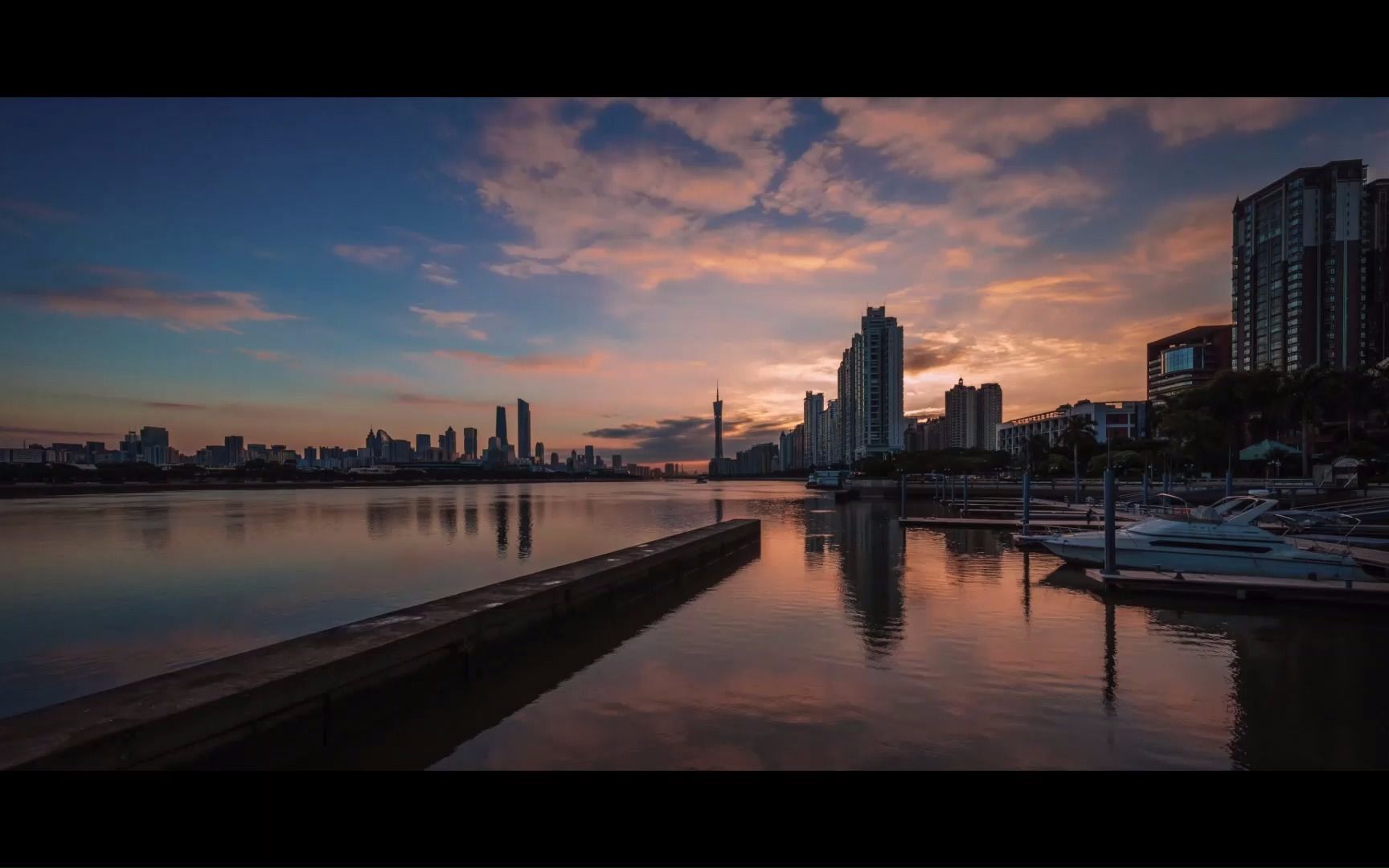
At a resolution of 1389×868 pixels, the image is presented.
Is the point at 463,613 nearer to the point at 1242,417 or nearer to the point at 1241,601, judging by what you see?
the point at 1241,601

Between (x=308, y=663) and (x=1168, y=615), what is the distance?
17.0 m

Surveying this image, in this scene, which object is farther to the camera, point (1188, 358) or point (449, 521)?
point (1188, 358)

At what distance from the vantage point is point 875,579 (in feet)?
66.1

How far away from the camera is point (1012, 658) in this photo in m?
11.8

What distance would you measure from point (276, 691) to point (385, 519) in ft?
146

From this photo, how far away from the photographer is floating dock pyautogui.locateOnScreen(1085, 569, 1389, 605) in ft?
50.4

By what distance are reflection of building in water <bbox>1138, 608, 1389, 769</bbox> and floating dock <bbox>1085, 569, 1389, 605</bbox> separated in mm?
633

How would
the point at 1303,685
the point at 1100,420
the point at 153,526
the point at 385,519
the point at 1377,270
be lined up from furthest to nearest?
the point at 1100,420, the point at 1377,270, the point at 385,519, the point at 153,526, the point at 1303,685

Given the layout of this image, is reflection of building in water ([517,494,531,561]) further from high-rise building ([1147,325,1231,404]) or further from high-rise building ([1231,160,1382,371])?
high-rise building ([1147,325,1231,404])

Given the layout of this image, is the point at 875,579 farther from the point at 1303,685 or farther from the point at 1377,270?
the point at 1377,270

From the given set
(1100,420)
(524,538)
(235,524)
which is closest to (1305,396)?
(524,538)

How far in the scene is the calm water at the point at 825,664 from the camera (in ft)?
26.8

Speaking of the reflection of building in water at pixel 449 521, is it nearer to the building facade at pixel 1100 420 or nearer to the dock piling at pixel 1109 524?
the dock piling at pixel 1109 524

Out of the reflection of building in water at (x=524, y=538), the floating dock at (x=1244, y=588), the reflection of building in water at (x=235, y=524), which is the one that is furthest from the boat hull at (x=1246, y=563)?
the reflection of building in water at (x=235, y=524)
